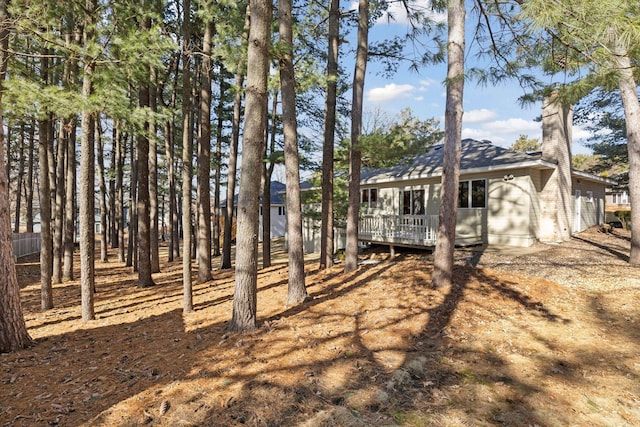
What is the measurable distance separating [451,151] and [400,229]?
676 centimetres

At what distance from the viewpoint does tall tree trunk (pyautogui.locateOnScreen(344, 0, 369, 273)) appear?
29.2 ft

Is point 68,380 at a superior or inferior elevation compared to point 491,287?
inferior

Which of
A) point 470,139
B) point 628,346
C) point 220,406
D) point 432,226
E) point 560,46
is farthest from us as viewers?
point 470,139

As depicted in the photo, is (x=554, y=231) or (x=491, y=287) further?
(x=554, y=231)

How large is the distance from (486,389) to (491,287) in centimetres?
389

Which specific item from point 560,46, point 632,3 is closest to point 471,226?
point 560,46

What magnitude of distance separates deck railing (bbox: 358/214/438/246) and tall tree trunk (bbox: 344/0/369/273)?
14.5 feet

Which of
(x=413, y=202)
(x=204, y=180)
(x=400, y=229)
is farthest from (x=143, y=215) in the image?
(x=413, y=202)

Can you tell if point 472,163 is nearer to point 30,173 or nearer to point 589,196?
point 589,196

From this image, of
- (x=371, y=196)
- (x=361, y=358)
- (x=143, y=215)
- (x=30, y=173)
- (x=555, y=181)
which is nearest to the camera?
(x=361, y=358)

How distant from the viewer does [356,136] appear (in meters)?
8.97

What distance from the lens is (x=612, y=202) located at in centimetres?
4216

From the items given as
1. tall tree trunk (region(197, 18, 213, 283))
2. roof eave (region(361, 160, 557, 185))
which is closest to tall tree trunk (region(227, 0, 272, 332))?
tall tree trunk (region(197, 18, 213, 283))

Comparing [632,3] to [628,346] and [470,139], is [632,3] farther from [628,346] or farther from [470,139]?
[470,139]
